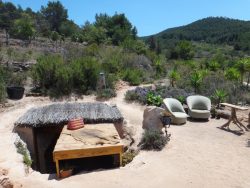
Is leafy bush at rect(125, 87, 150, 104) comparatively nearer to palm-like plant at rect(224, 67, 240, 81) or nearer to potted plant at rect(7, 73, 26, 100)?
potted plant at rect(7, 73, 26, 100)

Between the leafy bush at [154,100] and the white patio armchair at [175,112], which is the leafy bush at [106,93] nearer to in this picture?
the leafy bush at [154,100]

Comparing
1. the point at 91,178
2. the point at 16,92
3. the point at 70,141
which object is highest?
the point at 16,92

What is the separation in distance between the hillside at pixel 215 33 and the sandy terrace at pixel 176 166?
42771 millimetres

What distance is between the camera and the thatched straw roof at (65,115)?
27.8 feet

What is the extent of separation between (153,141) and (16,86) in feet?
23.7

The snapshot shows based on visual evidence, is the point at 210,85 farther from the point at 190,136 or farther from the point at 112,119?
the point at 112,119

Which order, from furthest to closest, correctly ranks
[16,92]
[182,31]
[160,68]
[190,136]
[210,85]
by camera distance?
[182,31] → [160,68] → [210,85] → [16,92] → [190,136]

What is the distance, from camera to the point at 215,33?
65438 millimetres

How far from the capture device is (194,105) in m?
10.9

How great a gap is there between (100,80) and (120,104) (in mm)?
2202

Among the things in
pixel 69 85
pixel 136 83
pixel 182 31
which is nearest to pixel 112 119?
pixel 69 85

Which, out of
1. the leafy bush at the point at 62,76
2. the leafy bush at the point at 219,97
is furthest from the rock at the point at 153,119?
the leafy bush at the point at 62,76

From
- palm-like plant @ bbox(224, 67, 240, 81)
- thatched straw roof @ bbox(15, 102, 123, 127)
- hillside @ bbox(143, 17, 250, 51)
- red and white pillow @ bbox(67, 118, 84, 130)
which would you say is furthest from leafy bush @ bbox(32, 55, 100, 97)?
hillside @ bbox(143, 17, 250, 51)

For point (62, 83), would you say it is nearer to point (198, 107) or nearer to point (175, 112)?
point (175, 112)
